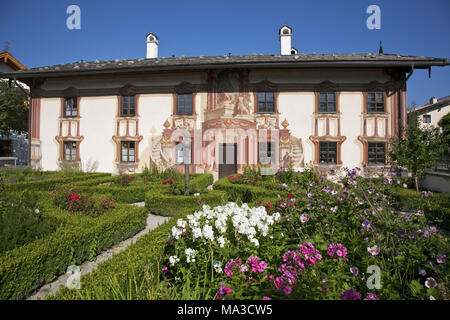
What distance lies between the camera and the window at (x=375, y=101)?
37.0ft

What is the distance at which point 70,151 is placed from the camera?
12789 mm

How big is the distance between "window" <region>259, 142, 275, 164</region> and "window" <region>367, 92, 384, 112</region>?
5.59 metres

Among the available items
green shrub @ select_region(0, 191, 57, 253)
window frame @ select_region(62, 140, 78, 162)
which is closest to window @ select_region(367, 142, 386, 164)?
green shrub @ select_region(0, 191, 57, 253)

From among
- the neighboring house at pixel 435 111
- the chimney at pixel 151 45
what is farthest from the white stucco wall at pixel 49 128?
the neighboring house at pixel 435 111

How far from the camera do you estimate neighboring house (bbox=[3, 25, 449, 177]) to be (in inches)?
442

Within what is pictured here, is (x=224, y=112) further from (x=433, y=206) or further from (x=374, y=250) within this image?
(x=374, y=250)

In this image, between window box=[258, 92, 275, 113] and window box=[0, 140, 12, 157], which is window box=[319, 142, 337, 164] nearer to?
window box=[258, 92, 275, 113]

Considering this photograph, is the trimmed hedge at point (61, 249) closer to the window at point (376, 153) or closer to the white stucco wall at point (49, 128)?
the white stucco wall at point (49, 128)

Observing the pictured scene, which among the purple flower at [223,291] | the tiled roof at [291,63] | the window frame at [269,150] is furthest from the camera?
the window frame at [269,150]

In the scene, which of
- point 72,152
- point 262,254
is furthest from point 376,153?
point 72,152

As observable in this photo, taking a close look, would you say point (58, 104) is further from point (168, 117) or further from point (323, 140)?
point (323, 140)

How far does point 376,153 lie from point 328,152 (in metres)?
2.45

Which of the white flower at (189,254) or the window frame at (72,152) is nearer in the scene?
the white flower at (189,254)

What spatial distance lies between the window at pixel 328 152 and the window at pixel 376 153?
178 centimetres
